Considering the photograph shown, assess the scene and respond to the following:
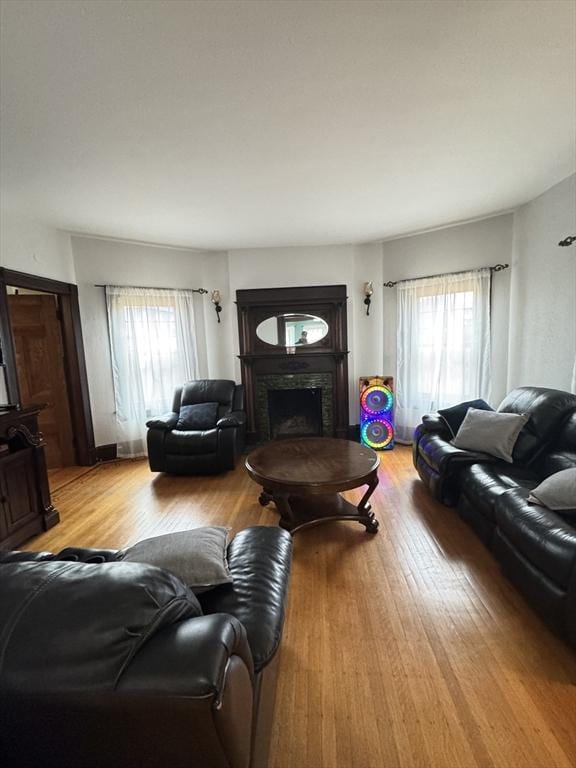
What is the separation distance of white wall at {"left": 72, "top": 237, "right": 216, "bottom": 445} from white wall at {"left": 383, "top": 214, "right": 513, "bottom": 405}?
2.76 meters

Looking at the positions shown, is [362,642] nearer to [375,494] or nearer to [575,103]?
[375,494]

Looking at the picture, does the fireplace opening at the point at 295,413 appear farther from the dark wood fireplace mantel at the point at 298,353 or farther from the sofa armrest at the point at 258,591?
the sofa armrest at the point at 258,591

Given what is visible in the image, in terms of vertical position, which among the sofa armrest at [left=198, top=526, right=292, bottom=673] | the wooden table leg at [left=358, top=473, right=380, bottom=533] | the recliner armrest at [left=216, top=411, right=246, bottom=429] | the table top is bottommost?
the wooden table leg at [left=358, top=473, right=380, bottom=533]

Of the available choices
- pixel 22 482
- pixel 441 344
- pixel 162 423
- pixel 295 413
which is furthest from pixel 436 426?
pixel 22 482

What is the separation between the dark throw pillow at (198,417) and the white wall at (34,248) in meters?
1.96

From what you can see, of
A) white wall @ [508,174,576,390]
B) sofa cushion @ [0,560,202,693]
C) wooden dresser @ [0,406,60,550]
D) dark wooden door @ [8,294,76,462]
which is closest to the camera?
sofa cushion @ [0,560,202,693]

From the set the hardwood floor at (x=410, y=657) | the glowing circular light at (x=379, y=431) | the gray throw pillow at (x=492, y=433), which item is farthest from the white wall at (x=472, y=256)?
the hardwood floor at (x=410, y=657)

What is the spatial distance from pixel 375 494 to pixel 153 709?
272 cm

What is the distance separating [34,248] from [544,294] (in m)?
4.88

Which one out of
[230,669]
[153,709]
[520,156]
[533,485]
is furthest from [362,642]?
[520,156]

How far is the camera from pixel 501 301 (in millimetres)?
3654

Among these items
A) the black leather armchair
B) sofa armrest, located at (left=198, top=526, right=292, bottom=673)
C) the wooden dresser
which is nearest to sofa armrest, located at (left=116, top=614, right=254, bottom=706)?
sofa armrest, located at (left=198, top=526, right=292, bottom=673)

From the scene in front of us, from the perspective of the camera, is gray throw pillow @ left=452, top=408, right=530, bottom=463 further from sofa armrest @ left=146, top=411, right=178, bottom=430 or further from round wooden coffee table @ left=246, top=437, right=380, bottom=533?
sofa armrest @ left=146, top=411, right=178, bottom=430

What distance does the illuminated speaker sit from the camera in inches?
162
